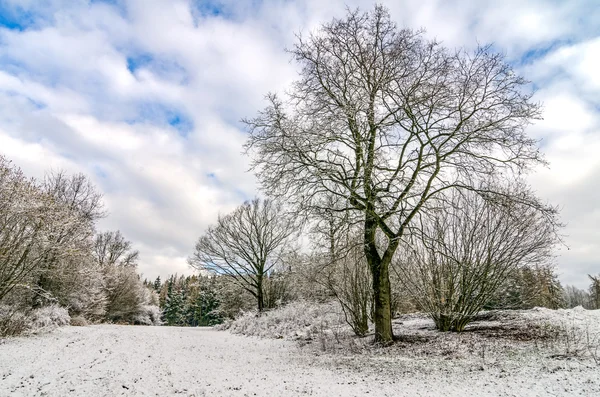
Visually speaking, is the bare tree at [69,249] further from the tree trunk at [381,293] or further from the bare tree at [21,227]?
the tree trunk at [381,293]

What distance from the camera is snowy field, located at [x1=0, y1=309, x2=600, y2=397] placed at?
16.6 ft

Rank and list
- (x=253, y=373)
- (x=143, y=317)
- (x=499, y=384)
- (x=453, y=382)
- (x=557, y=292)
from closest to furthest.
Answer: (x=499, y=384) → (x=453, y=382) → (x=253, y=373) → (x=557, y=292) → (x=143, y=317)

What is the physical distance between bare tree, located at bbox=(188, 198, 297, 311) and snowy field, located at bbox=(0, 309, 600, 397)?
1603 centimetres

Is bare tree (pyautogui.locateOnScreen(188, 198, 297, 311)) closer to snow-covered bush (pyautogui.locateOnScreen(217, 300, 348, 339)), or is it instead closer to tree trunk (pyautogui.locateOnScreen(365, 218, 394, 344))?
snow-covered bush (pyautogui.locateOnScreen(217, 300, 348, 339))

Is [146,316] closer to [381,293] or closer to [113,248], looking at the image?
[113,248]

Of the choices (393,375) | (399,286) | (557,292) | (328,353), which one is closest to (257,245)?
(399,286)

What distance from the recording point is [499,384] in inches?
196

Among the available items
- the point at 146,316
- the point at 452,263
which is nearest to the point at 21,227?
the point at 452,263

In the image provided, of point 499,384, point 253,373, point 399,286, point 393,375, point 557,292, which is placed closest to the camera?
point 499,384

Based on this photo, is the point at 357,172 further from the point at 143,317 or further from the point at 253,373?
the point at 143,317

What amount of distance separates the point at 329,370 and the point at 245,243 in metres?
19.6

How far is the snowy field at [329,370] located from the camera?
5.07 m

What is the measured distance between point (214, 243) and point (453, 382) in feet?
75.8

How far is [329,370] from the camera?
6801 mm
